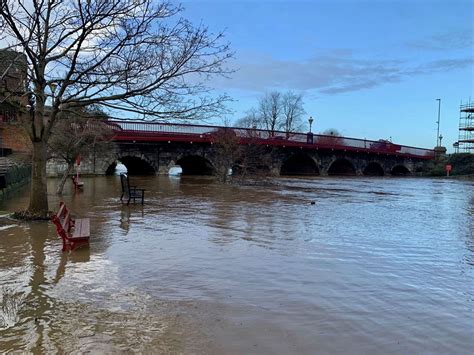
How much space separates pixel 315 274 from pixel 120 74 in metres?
7.40

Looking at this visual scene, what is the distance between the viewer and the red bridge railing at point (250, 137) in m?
43.6

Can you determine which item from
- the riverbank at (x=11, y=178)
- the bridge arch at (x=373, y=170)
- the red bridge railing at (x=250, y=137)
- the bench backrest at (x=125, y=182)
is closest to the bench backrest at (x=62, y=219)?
the bench backrest at (x=125, y=182)

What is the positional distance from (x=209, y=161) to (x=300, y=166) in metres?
20.1

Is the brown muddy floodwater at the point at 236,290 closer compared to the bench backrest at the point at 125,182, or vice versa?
the brown muddy floodwater at the point at 236,290

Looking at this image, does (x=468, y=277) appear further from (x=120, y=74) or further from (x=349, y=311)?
(x=120, y=74)

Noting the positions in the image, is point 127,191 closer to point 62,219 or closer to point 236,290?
point 62,219

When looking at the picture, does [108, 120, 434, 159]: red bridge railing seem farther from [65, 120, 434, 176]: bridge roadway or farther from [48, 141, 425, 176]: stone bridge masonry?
[48, 141, 425, 176]: stone bridge masonry

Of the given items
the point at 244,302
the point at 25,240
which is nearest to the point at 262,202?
the point at 25,240

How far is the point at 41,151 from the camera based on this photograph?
1231 cm

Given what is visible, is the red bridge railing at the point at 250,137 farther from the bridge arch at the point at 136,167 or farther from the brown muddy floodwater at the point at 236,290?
the brown muddy floodwater at the point at 236,290

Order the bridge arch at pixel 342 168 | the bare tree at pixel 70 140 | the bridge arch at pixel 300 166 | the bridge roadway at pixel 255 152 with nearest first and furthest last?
the bare tree at pixel 70 140 < the bridge roadway at pixel 255 152 < the bridge arch at pixel 300 166 < the bridge arch at pixel 342 168

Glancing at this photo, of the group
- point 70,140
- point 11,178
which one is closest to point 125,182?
point 70,140

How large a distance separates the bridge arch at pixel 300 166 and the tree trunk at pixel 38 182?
162ft

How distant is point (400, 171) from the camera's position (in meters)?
77.1
